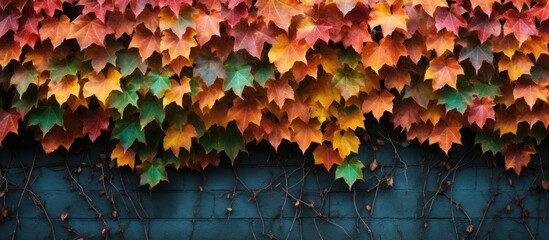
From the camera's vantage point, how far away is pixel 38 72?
10.7 ft

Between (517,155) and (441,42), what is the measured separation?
701mm

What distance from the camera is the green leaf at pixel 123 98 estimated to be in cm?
323

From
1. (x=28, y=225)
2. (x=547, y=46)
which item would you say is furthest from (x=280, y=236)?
(x=547, y=46)

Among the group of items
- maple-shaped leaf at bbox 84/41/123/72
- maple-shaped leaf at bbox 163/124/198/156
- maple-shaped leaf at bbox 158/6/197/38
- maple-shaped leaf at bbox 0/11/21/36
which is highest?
maple-shaped leaf at bbox 0/11/21/36

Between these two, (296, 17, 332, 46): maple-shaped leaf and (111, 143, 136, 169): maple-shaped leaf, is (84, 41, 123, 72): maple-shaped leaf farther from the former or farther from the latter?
(296, 17, 332, 46): maple-shaped leaf

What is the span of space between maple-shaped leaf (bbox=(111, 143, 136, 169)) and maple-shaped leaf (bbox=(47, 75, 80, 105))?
1.14ft

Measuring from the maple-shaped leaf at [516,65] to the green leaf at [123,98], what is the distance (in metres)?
1.63

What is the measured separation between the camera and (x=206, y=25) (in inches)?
123

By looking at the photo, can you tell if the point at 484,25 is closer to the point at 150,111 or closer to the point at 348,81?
the point at 348,81

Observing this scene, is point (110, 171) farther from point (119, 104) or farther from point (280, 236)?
point (280, 236)

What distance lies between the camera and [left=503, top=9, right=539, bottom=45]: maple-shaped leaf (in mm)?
3174

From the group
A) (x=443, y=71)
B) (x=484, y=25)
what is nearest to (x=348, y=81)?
(x=443, y=71)

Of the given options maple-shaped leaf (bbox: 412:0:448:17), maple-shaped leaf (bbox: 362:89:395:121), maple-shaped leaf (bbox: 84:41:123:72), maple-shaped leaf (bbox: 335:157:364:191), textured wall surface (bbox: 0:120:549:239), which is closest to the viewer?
maple-shaped leaf (bbox: 412:0:448:17)

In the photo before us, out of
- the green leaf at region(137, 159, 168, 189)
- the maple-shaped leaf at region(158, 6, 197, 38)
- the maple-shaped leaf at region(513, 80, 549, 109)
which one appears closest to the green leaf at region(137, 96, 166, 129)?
the green leaf at region(137, 159, 168, 189)
